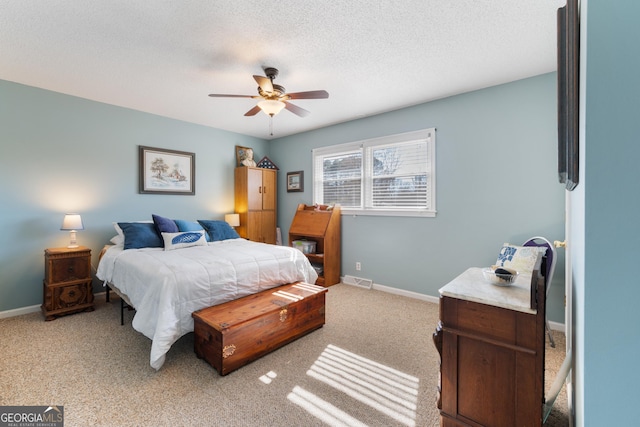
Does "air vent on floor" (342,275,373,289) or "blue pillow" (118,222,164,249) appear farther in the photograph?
"air vent on floor" (342,275,373,289)

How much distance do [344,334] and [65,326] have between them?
113 inches

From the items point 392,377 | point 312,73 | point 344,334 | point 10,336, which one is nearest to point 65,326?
point 10,336

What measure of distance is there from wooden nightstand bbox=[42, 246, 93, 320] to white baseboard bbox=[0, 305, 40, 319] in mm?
197

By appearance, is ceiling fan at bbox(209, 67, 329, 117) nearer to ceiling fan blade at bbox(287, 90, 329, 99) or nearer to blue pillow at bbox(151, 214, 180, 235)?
ceiling fan blade at bbox(287, 90, 329, 99)

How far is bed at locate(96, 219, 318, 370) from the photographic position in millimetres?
2066

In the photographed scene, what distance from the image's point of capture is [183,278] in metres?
2.18

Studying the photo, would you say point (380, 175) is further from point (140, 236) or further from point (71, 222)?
point (71, 222)

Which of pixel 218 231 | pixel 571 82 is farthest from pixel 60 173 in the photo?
pixel 571 82

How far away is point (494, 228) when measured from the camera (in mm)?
3020

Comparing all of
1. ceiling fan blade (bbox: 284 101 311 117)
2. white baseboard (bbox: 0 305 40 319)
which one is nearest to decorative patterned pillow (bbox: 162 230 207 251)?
white baseboard (bbox: 0 305 40 319)

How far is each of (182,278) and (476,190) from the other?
318 centimetres

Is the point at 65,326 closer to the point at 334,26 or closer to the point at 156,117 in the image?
the point at 156,117

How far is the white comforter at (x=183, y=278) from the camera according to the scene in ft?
6.78

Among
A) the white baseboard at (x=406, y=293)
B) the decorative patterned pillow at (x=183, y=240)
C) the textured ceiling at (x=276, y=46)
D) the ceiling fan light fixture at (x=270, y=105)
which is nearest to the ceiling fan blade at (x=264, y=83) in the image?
the ceiling fan light fixture at (x=270, y=105)
